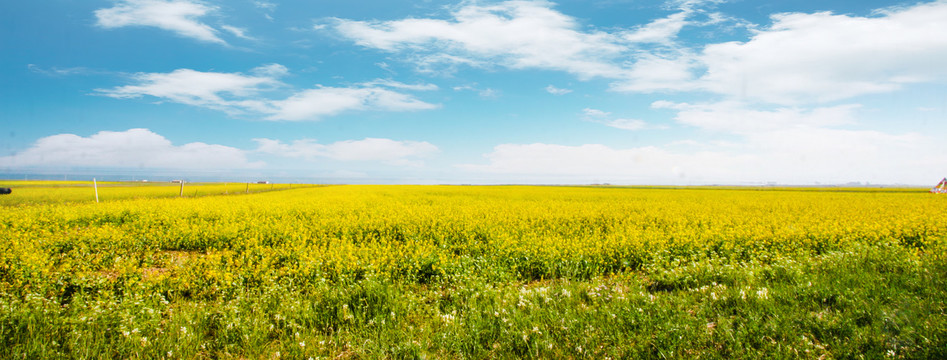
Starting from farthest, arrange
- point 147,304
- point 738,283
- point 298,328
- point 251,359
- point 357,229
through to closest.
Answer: point 357,229
point 738,283
point 147,304
point 298,328
point 251,359

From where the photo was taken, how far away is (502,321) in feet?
16.4

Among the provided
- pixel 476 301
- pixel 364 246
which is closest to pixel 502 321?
pixel 476 301

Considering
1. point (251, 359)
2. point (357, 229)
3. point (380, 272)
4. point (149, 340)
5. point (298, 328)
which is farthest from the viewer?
point (357, 229)

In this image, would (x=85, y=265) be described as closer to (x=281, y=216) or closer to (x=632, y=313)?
(x=281, y=216)

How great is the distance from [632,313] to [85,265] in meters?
9.74

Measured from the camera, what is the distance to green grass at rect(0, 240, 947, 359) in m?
4.29

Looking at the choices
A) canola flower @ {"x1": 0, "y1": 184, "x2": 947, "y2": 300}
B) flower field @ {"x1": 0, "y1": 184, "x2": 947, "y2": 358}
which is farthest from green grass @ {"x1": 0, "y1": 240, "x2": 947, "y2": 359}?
canola flower @ {"x1": 0, "y1": 184, "x2": 947, "y2": 300}

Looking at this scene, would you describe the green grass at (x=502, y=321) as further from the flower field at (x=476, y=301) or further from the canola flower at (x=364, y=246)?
the canola flower at (x=364, y=246)

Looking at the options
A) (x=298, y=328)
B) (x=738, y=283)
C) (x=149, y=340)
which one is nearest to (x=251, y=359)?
(x=298, y=328)

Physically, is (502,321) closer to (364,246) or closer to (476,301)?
(476,301)

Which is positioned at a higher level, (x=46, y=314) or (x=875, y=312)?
(x=875, y=312)

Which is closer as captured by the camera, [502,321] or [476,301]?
[502,321]

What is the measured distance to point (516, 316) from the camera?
16.5 ft

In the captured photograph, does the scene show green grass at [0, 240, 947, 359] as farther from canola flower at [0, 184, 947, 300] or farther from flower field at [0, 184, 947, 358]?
canola flower at [0, 184, 947, 300]
